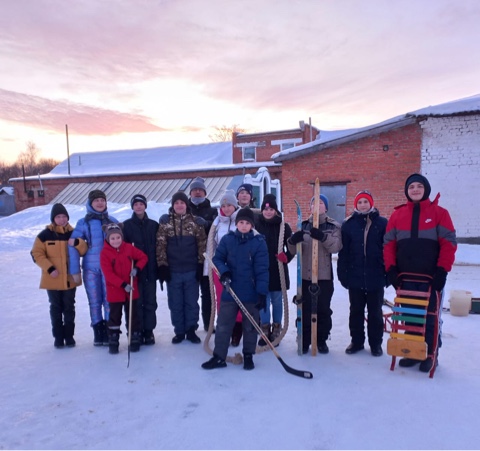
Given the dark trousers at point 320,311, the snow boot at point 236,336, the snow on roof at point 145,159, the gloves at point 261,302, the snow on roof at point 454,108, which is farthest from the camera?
the snow on roof at point 145,159

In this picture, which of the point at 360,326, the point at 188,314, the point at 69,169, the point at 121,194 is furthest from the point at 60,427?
the point at 69,169

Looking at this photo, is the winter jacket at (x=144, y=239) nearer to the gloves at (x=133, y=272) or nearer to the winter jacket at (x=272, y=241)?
the gloves at (x=133, y=272)

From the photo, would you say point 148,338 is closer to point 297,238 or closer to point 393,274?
point 297,238

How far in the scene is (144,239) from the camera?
167 inches

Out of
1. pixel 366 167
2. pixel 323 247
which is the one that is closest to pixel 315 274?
pixel 323 247

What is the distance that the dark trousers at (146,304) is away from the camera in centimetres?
422

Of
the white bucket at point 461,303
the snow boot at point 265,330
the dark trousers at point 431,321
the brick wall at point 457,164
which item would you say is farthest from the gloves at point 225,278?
the brick wall at point 457,164

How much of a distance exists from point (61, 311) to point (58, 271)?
0.52 m

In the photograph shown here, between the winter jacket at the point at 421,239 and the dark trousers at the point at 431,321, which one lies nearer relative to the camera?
the winter jacket at the point at 421,239

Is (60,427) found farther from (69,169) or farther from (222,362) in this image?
(69,169)

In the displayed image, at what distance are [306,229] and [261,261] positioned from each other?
0.73 metres

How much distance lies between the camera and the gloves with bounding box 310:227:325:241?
3697 mm

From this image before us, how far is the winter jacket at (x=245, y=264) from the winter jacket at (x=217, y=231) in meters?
0.53

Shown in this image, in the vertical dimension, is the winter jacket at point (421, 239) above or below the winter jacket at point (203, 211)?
below
